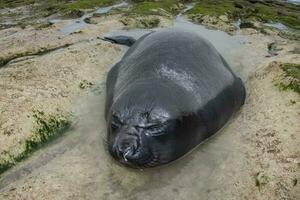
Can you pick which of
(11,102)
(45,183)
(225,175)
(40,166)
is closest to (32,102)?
(11,102)

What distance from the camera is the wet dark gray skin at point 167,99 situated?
25.2 feet

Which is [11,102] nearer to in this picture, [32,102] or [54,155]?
[32,102]

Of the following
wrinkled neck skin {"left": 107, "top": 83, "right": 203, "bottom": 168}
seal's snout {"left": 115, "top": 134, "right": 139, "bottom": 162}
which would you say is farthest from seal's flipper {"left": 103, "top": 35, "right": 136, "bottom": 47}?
seal's snout {"left": 115, "top": 134, "right": 139, "bottom": 162}

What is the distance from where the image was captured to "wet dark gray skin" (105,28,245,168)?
302 inches

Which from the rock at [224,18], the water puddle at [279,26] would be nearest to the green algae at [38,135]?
the rock at [224,18]

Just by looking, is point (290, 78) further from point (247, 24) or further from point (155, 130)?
point (247, 24)

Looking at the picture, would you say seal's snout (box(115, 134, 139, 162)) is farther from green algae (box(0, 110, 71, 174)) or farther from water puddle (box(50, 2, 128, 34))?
water puddle (box(50, 2, 128, 34))

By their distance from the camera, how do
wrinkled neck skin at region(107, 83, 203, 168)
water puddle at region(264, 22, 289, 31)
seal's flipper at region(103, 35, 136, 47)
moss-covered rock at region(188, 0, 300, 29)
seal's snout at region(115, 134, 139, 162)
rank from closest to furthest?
seal's snout at region(115, 134, 139, 162), wrinkled neck skin at region(107, 83, 203, 168), seal's flipper at region(103, 35, 136, 47), water puddle at region(264, 22, 289, 31), moss-covered rock at region(188, 0, 300, 29)

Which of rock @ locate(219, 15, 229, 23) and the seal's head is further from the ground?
the seal's head

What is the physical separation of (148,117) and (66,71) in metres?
4.80

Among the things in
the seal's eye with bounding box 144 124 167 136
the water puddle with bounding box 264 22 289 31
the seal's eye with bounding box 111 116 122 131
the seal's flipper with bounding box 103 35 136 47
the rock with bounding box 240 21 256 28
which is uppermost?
the seal's eye with bounding box 144 124 167 136

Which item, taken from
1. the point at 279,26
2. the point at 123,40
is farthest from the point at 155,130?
the point at 279,26

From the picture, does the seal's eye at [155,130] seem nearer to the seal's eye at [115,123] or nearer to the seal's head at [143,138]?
the seal's head at [143,138]

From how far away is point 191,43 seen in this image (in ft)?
34.1
